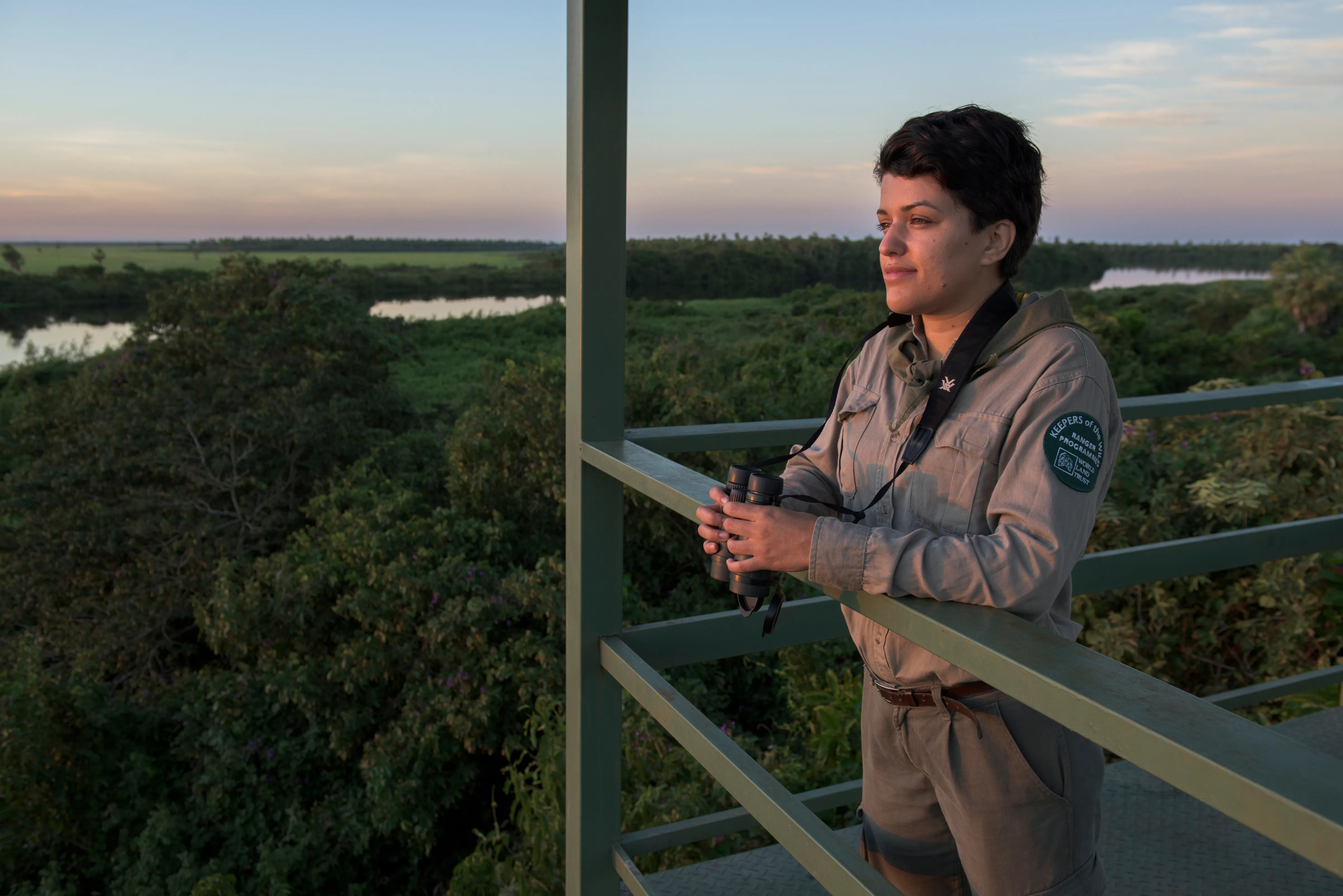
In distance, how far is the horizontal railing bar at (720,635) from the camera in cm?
171

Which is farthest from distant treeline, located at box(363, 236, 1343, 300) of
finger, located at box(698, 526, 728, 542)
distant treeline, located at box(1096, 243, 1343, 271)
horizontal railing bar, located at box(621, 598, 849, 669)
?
finger, located at box(698, 526, 728, 542)

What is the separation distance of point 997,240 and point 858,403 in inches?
11.0

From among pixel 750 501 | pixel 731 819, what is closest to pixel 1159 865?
pixel 731 819

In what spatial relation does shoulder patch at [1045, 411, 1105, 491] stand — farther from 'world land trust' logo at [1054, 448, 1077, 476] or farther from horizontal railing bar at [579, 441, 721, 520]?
horizontal railing bar at [579, 441, 721, 520]

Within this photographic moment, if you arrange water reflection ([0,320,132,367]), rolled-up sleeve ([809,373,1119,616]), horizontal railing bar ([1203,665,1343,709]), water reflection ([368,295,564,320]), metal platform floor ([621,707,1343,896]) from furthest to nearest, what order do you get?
water reflection ([368,295,564,320]) < water reflection ([0,320,132,367]) < horizontal railing bar ([1203,665,1343,709]) < metal platform floor ([621,707,1343,896]) < rolled-up sleeve ([809,373,1119,616])

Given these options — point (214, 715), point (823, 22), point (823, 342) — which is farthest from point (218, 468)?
point (823, 22)

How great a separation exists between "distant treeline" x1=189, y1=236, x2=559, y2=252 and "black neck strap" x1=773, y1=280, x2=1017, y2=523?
15.3 meters

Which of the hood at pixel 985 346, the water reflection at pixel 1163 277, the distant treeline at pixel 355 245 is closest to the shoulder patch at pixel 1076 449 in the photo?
the hood at pixel 985 346

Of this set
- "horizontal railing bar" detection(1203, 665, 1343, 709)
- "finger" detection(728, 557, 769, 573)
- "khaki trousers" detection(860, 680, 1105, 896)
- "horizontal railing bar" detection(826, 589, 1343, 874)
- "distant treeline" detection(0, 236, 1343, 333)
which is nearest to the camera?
"horizontal railing bar" detection(826, 589, 1343, 874)

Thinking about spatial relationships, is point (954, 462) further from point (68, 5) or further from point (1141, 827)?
point (68, 5)

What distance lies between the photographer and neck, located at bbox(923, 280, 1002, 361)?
1146 mm

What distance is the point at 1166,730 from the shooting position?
1.97 ft

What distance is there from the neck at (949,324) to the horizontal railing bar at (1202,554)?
629 mm

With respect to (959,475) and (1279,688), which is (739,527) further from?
(1279,688)
